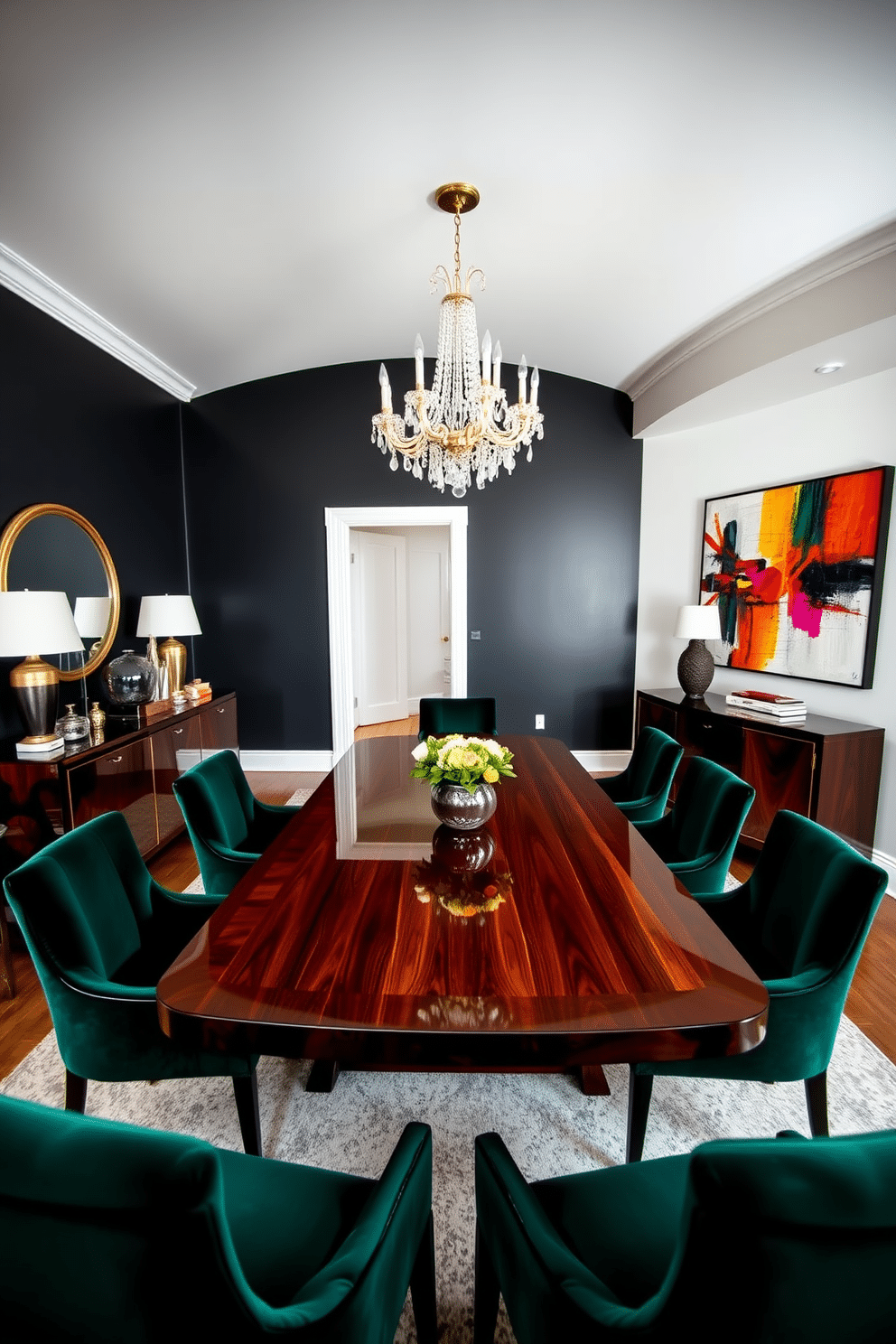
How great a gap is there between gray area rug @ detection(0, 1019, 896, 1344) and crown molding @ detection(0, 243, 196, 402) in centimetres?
313

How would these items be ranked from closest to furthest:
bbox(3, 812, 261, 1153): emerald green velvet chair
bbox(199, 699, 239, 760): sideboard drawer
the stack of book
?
bbox(3, 812, 261, 1153): emerald green velvet chair → the stack of book → bbox(199, 699, 239, 760): sideboard drawer

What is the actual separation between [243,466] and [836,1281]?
483 centimetres

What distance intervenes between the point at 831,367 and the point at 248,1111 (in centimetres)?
362

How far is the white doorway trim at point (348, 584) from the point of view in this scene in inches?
177

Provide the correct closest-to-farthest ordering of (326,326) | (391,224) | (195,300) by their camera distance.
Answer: (391,224) < (195,300) < (326,326)

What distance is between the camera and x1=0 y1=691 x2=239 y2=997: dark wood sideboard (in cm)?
244

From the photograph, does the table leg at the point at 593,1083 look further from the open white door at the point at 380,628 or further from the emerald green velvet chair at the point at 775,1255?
the open white door at the point at 380,628

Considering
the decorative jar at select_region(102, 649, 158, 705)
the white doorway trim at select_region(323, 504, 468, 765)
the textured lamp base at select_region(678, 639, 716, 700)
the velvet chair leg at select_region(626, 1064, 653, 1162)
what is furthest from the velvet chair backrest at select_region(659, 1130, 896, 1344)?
the white doorway trim at select_region(323, 504, 468, 765)

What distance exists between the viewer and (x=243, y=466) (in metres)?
4.48

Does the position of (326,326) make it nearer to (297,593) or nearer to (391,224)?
(391,224)

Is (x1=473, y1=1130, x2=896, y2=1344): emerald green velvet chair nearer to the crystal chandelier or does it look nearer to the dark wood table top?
the dark wood table top

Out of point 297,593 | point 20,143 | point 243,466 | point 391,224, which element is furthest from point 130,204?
point 297,593

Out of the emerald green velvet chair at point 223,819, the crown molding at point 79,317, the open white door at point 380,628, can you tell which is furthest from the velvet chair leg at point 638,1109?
the open white door at point 380,628

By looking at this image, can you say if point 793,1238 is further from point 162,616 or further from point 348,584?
point 348,584
